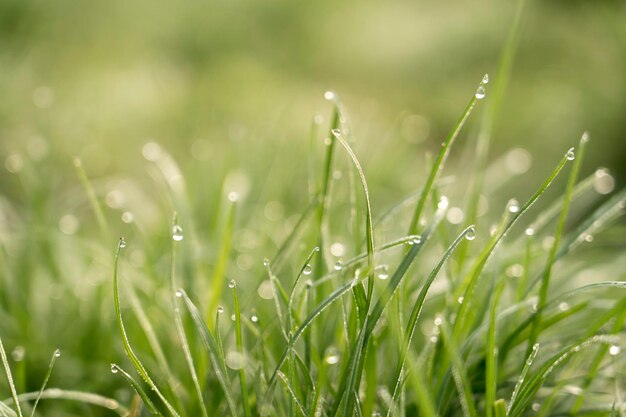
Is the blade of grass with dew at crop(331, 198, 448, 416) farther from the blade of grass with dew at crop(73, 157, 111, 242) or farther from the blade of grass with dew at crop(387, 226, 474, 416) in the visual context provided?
the blade of grass with dew at crop(73, 157, 111, 242)

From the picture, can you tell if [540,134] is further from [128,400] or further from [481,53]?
Answer: [128,400]

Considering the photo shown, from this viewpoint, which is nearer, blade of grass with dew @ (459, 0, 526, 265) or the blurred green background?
blade of grass with dew @ (459, 0, 526, 265)

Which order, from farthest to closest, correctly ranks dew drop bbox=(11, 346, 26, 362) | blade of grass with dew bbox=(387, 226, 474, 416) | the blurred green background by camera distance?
the blurred green background
dew drop bbox=(11, 346, 26, 362)
blade of grass with dew bbox=(387, 226, 474, 416)

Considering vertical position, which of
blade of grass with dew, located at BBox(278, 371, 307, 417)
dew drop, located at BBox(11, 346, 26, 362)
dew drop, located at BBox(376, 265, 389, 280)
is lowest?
dew drop, located at BBox(11, 346, 26, 362)

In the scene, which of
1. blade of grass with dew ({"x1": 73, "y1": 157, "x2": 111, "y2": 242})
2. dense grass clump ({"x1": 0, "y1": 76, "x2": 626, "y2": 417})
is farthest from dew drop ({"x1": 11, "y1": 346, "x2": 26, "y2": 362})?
blade of grass with dew ({"x1": 73, "y1": 157, "x2": 111, "y2": 242})

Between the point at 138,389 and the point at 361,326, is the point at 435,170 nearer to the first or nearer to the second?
the point at 361,326

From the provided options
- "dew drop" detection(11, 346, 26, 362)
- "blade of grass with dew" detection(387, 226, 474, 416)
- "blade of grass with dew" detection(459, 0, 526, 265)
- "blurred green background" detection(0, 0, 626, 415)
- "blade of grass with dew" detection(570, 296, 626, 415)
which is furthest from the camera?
"blurred green background" detection(0, 0, 626, 415)
